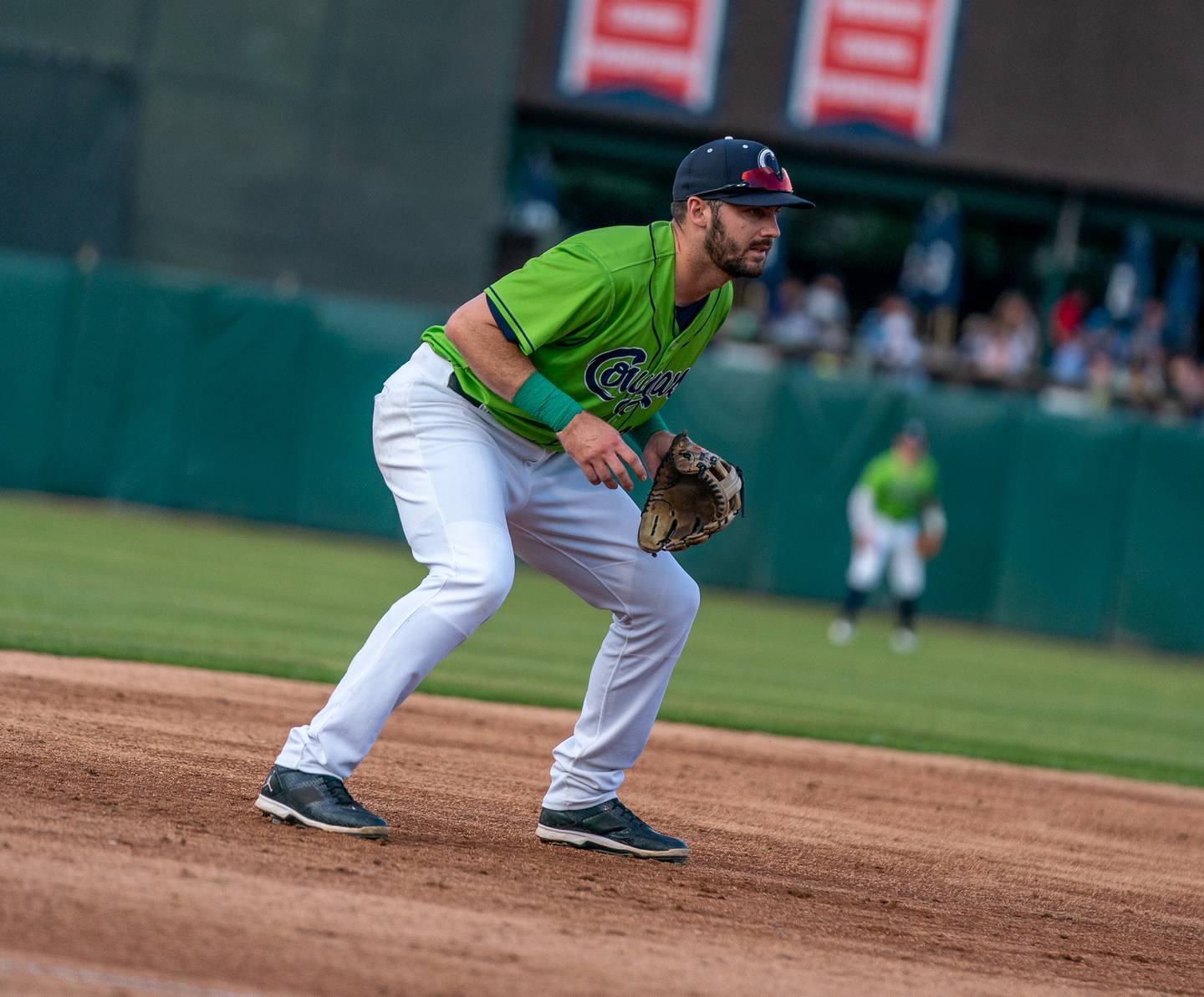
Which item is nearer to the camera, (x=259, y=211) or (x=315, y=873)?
(x=315, y=873)

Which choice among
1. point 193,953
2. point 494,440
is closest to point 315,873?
point 193,953

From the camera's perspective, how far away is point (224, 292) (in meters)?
17.8

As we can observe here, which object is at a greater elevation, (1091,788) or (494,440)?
(494,440)

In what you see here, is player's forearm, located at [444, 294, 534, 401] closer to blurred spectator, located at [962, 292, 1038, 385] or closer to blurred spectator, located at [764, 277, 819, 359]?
blurred spectator, located at [764, 277, 819, 359]

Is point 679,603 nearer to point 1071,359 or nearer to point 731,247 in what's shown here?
point 731,247

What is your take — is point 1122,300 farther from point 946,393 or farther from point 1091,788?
point 1091,788

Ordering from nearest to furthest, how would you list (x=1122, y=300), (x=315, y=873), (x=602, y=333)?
(x=315, y=873)
(x=602, y=333)
(x=1122, y=300)

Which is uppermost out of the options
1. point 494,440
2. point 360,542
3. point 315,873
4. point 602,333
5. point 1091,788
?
point 602,333

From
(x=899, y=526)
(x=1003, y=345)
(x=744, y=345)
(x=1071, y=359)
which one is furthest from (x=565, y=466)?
(x=1071, y=359)

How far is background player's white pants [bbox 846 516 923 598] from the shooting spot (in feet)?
48.7

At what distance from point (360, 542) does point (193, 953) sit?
579 inches

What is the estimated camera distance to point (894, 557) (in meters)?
15.6

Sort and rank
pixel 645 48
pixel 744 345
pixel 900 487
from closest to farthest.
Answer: pixel 900 487, pixel 744 345, pixel 645 48

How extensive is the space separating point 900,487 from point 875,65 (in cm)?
758
